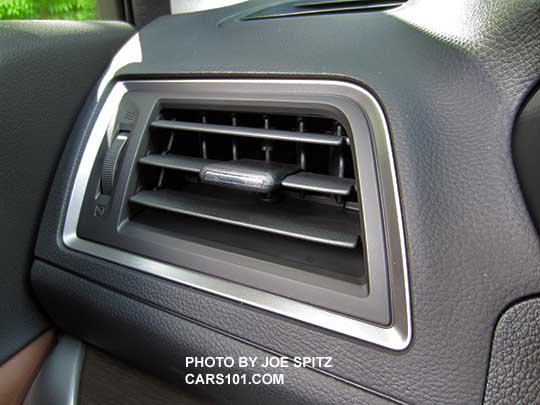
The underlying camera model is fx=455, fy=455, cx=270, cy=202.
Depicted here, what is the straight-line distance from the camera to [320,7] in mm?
848

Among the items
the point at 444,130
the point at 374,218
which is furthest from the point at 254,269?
the point at 444,130

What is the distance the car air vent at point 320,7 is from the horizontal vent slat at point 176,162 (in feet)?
1.00

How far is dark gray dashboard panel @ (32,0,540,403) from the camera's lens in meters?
0.49

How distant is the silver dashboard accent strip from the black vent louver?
1.09 feet

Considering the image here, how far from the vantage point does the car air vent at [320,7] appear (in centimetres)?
76

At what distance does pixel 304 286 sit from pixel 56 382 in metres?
0.55

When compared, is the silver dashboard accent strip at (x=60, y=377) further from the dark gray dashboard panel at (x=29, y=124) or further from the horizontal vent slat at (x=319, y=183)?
the horizontal vent slat at (x=319, y=183)

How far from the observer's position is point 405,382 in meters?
0.51

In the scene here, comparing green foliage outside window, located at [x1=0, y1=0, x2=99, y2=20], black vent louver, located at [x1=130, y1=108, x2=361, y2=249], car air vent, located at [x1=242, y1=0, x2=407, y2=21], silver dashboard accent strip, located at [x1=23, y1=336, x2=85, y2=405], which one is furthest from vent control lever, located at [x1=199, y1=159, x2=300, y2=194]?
green foliage outside window, located at [x1=0, y1=0, x2=99, y2=20]

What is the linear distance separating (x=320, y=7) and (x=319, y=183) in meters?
0.41

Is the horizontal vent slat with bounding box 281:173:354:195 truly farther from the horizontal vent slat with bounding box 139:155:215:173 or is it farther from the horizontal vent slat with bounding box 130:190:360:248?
the horizontal vent slat with bounding box 139:155:215:173

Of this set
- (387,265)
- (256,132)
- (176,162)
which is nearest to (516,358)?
(387,265)

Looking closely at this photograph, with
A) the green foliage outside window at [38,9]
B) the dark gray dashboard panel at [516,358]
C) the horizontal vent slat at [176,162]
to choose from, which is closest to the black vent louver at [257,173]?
the horizontal vent slat at [176,162]

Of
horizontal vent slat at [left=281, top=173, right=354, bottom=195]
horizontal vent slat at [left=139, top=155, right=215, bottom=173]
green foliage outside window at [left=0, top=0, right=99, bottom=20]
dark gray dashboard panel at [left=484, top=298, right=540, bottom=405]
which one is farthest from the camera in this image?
green foliage outside window at [left=0, top=0, right=99, bottom=20]
